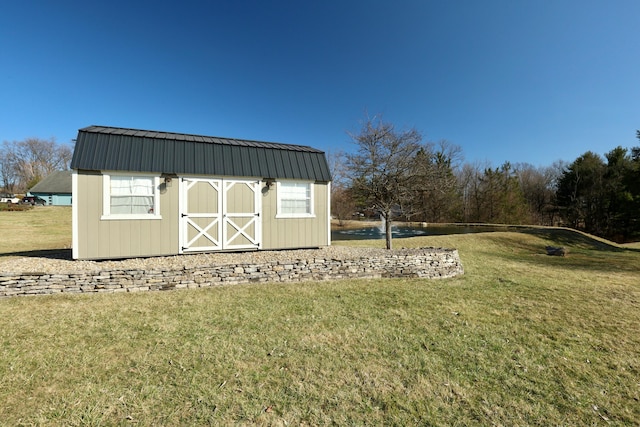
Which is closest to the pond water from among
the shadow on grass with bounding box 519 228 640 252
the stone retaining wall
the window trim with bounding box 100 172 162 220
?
the shadow on grass with bounding box 519 228 640 252

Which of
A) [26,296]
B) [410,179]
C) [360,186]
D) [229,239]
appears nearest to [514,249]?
[410,179]

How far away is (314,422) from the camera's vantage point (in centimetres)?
221

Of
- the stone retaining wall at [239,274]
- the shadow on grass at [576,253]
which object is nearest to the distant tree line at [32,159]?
the stone retaining wall at [239,274]

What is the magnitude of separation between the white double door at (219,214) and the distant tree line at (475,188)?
3770 millimetres

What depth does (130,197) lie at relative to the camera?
7035 millimetres

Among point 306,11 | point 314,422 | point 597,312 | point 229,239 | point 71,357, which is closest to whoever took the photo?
point 314,422

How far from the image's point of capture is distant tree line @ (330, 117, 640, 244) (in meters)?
9.52

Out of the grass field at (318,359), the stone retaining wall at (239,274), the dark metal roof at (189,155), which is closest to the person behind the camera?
the grass field at (318,359)

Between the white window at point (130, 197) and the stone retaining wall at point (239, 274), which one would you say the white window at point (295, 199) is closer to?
the stone retaining wall at point (239, 274)

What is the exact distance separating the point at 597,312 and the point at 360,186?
258 inches

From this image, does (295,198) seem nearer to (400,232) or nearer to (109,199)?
(109,199)

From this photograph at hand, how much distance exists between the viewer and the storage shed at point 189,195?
6758 millimetres

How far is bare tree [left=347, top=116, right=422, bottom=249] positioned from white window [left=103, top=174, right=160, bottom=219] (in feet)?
20.0

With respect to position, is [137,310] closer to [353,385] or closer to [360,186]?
[353,385]
